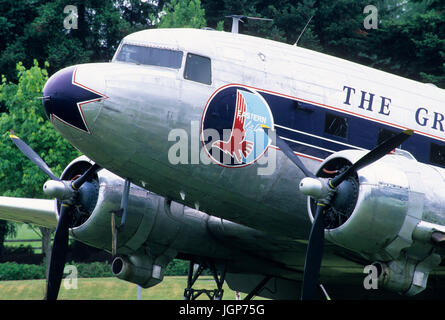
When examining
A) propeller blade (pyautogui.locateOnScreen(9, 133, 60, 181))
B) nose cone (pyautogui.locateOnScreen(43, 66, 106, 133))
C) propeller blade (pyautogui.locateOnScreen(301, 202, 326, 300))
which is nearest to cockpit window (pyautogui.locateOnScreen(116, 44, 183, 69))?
nose cone (pyautogui.locateOnScreen(43, 66, 106, 133))

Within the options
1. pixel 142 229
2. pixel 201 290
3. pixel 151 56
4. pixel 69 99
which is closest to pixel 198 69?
pixel 151 56

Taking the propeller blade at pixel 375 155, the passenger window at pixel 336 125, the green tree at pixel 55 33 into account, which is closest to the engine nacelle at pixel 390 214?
the propeller blade at pixel 375 155

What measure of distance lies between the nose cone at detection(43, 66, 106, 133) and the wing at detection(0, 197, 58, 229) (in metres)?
4.52

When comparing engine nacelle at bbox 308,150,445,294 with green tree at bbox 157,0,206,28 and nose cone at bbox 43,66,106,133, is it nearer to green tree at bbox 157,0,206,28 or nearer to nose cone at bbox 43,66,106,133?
nose cone at bbox 43,66,106,133

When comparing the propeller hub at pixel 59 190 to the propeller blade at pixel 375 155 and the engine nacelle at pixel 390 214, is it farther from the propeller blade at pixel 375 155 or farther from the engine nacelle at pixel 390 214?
the propeller blade at pixel 375 155

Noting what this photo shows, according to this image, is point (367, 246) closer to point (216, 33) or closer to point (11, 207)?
point (216, 33)

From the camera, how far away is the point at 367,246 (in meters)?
10.2

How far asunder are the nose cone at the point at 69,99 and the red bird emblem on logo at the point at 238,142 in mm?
2022

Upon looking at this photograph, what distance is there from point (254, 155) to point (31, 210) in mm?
6005

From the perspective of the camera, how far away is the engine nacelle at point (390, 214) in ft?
32.9

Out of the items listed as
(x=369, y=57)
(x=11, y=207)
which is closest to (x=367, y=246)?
(x=11, y=207)

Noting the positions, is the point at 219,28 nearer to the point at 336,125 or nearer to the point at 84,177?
the point at 84,177

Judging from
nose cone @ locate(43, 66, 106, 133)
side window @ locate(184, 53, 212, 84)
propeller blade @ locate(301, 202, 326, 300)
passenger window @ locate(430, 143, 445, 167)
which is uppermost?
side window @ locate(184, 53, 212, 84)

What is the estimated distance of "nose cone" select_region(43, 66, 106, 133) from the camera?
33.9 ft
